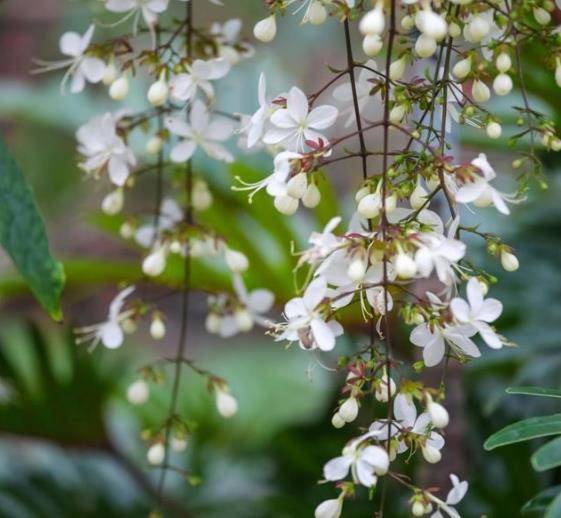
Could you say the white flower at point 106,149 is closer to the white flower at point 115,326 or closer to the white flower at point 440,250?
the white flower at point 115,326

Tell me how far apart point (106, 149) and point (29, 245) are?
0.13m

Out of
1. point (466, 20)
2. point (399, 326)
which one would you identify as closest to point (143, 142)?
point (399, 326)

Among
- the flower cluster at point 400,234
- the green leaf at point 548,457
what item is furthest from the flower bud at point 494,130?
the green leaf at point 548,457

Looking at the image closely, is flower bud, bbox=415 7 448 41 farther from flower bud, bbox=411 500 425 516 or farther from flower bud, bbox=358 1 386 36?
flower bud, bbox=411 500 425 516

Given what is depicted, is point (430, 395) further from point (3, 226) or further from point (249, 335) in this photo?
point (249, 335)

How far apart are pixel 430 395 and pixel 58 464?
1133 millimetres

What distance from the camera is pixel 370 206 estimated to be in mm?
571

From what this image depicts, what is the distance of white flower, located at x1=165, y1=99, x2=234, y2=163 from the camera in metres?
0.80

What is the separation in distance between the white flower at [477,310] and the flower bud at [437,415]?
49 millimetres

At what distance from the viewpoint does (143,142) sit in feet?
4.60

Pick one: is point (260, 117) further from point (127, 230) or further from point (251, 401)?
point (251, 401)

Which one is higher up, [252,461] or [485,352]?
[485,352]

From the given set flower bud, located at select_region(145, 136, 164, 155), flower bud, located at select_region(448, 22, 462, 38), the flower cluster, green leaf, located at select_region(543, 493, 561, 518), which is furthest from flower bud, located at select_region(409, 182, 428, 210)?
flower bud, located at select_region(145, 136, 164, 155)

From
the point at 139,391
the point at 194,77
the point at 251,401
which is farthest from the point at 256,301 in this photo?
the point at 251,401
